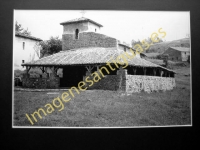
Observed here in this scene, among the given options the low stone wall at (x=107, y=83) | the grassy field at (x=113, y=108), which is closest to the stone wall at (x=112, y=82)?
the low stone wall at (x=107, y=83)

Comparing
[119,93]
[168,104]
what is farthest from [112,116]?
[168,104]

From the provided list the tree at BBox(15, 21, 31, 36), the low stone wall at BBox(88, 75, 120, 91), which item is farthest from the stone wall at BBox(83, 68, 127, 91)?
the tree at BBox(15, 21, 31, 36)

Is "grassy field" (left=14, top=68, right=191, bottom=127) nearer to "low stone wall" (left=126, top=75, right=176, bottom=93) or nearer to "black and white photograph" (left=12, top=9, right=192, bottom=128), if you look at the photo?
"black and white photograph" (left=12, top=9, right=192, bottom=128)

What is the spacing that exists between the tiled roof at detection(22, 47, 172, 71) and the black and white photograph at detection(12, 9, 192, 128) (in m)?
0.02

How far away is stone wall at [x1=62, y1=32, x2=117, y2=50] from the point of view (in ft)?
13.6

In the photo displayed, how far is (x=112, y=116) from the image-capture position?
391 cm

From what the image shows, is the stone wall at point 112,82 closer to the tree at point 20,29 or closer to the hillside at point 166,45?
the hillside at point 166,45

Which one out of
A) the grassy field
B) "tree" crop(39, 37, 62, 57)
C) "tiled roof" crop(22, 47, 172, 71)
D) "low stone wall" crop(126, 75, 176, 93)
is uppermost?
"tree" crop(39, 37, 62, 57)

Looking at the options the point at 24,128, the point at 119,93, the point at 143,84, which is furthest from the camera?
the point at 143,84

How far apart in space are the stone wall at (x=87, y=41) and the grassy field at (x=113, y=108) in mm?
1119
